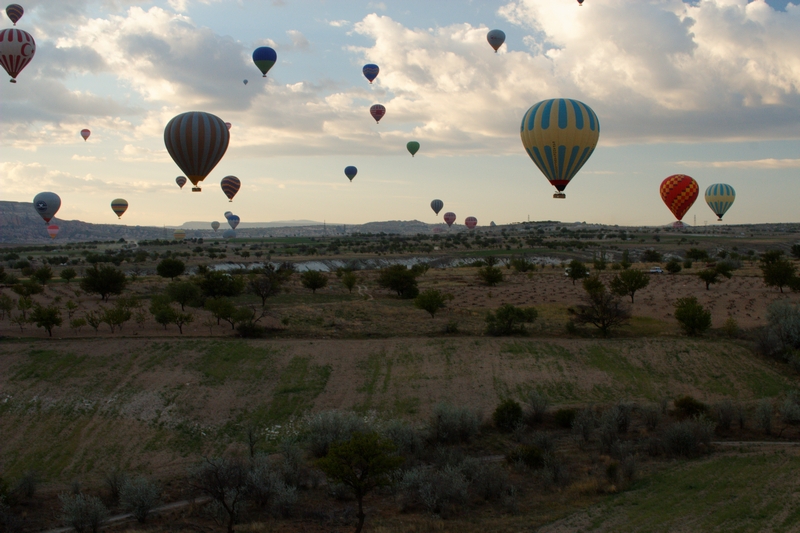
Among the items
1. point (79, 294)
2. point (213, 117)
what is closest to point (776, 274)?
point (213, 117)

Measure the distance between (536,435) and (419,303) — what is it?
20.6m

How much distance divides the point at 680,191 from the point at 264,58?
43.7m

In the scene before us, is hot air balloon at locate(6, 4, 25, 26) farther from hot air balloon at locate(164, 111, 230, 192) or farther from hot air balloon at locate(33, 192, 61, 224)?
hot air balloon at locate(33, 192, 61, 224)

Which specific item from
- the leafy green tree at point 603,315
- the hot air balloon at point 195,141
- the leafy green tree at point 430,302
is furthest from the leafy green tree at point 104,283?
the leafy green tree at point 603,315

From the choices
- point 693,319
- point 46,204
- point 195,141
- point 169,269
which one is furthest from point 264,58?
point 46,204

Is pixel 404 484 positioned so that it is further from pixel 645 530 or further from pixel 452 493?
pixel 645 530

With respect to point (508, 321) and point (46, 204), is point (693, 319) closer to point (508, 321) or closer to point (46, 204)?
point (508, 321)

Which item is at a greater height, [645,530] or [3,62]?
[3,62]

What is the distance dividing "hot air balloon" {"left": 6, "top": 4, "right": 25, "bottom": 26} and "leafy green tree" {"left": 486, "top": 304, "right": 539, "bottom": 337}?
54692 millimetres

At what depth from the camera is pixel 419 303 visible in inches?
1678

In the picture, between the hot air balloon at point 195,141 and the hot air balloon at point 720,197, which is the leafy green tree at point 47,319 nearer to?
the hot air balloon at point 195,141

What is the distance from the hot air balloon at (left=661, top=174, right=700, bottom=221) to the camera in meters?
62.2

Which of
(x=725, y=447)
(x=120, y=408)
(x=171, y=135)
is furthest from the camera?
(x=171, y=135)

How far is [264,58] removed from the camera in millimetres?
51625
